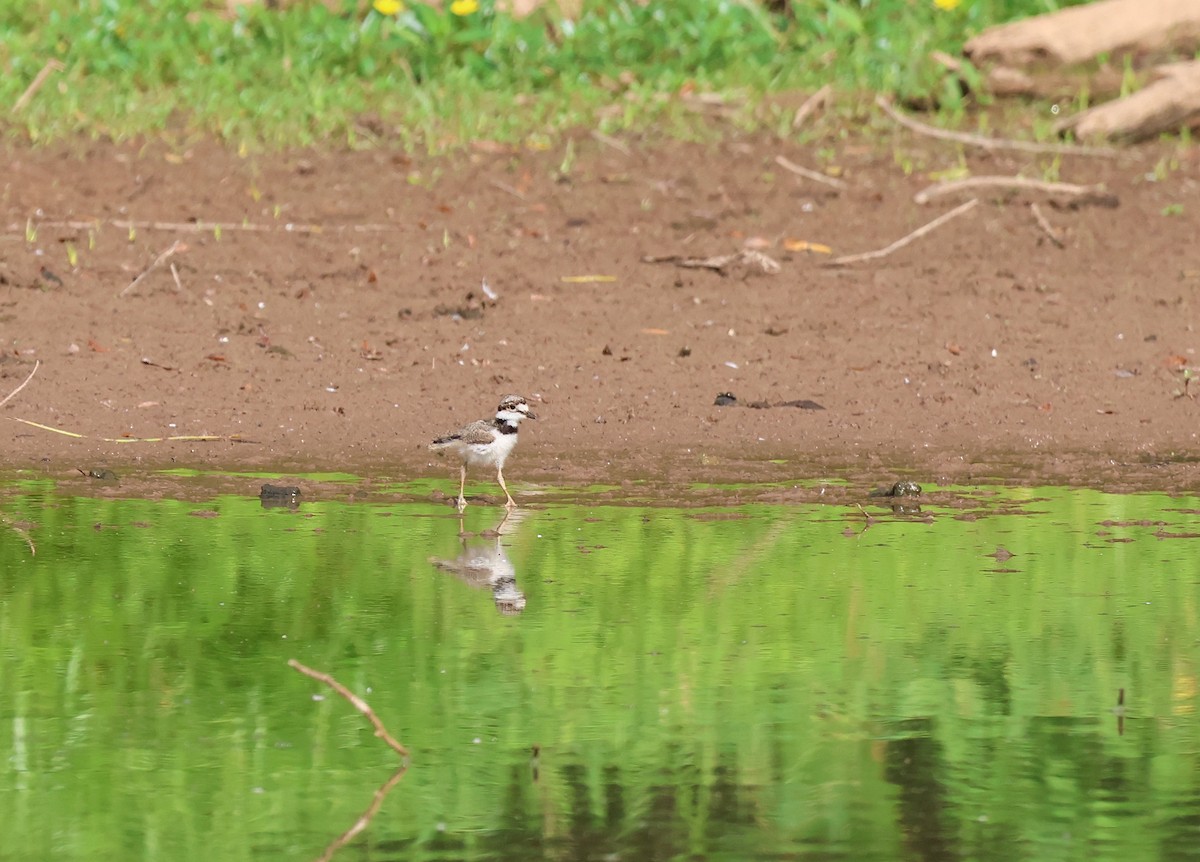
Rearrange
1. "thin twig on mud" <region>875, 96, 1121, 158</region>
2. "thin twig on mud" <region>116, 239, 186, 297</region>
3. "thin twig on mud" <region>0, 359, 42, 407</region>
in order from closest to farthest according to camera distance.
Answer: "thin twig on mud" <region>0, 359, 42, 407</region>
"thin twig on mud" <region>116, 239, 186, 297</region>
"thin twig on mud" <region>875, 96, 1121, 158</region>

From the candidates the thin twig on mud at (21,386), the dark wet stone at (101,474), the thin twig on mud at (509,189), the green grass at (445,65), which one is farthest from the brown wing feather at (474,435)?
the green grass at (445,65)

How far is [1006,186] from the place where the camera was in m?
12.6

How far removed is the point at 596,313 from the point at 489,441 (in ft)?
10.4

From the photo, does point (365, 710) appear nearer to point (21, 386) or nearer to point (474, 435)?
point (474, 435)

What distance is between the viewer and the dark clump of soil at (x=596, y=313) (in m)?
9.10

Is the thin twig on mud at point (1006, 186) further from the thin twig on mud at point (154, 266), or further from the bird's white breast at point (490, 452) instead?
the bird's white breast at point (490, 452)

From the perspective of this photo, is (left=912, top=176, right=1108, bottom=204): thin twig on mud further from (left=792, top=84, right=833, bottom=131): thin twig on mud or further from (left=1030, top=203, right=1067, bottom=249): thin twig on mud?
(left=792, top=84, right=833, bottom=131): thin twig on mud

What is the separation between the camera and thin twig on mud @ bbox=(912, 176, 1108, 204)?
12453 millimetres

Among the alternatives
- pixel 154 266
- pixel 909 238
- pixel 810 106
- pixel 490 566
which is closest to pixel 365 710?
pixel 490 566

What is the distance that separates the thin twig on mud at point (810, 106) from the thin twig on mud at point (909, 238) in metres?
1.58

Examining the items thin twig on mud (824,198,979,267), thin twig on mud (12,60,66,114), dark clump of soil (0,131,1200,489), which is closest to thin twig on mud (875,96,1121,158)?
dark clump of soil (0,131,1200,489)

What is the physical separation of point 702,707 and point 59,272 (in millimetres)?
7256

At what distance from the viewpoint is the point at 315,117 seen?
1353 cm

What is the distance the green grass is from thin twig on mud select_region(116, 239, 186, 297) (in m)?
1.82
